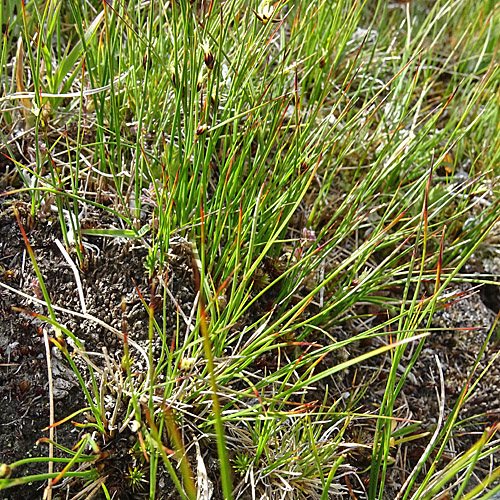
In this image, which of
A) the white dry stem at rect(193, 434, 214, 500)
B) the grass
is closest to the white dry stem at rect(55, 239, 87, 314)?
the grass

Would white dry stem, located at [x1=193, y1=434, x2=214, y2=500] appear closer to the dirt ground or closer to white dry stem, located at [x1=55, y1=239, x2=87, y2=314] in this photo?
the dirt ground

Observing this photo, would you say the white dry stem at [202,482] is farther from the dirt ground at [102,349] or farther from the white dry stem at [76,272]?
the white dry stem at [76,272]

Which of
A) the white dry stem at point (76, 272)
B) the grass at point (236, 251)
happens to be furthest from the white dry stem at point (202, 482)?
the white dry stem at point (76, 272)

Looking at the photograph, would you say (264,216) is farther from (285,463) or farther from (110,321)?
(285,463)

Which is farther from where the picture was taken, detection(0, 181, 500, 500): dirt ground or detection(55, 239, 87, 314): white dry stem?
detection(55, 239, 87, 314): white dry stem

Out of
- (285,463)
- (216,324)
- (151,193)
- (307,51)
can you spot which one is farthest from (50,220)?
(307,51)

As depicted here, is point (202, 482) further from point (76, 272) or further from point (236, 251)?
point (76, 272)

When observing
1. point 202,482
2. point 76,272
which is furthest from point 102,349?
point 202,482

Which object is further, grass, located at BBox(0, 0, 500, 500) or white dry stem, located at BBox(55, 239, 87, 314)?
white dry stem, located at BBox(55, 239, 87, 314)

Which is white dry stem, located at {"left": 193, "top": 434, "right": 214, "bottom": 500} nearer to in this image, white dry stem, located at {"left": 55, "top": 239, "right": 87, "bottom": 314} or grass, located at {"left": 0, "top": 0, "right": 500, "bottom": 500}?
grass, located at {"left": 0, "top": 0, "right": 500, "bottom": 500}

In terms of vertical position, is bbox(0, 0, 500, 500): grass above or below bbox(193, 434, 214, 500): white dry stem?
above
